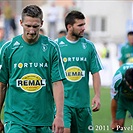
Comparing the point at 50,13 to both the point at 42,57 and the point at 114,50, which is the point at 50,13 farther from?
the point at 42,57

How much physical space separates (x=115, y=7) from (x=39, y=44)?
36.7 metres

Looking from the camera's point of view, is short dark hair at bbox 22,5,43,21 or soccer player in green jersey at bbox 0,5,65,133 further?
soccer player in green jersey at bbox 0,5,65,133

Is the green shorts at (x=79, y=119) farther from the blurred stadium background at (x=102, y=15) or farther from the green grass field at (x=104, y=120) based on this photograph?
the blurred stadium background at (x=102, y=15)

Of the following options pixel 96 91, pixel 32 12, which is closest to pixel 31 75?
pixel 32 12

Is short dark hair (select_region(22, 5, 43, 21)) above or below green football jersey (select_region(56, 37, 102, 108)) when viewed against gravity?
above

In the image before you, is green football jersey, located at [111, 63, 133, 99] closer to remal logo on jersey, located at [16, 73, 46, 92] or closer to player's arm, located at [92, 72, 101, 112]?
player's arm, located at [92, 72, 101, 112]

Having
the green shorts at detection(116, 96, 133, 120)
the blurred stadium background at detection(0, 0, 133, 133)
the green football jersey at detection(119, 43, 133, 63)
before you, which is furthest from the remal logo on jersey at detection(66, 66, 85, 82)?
the blurred stadium background at detection(0, 0, 133, 133)

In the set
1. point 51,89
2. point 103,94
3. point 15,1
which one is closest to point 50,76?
point 51,89

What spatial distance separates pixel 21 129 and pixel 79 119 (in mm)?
2828

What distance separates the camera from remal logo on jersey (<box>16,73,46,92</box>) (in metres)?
7.54

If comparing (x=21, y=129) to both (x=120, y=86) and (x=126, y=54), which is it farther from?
(x=126, y=54)

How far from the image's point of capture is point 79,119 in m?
10.2

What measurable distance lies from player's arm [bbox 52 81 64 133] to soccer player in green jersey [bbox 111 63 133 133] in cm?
292

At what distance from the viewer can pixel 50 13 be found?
34375 mm
